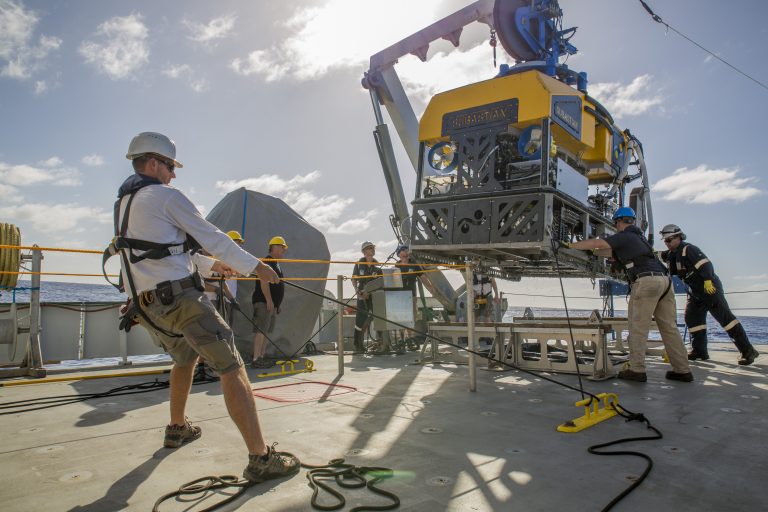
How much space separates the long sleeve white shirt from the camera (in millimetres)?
2486

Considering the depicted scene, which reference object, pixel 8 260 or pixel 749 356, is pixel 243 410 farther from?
pixel 749 356

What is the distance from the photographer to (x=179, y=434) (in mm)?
2867

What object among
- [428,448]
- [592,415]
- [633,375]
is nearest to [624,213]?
[633,375]

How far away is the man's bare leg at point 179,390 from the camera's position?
9.52ft

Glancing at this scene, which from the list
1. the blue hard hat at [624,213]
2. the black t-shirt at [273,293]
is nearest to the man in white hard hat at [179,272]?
the black t-shirt at [273,293]

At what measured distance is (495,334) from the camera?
20.1 ft

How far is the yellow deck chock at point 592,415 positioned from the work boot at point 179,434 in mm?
2251

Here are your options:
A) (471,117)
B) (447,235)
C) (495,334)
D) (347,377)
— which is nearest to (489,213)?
(447,235)

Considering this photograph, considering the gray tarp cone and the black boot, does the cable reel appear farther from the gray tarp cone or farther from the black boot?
the black boot

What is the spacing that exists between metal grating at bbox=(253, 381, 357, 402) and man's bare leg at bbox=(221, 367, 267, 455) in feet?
5.74

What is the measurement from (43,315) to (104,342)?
875 mm

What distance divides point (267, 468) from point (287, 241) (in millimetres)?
6125

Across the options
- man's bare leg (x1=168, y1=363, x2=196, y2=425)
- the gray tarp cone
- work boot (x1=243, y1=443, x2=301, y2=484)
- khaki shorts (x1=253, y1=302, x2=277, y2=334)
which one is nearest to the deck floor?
work boot (x1=243, y1=443, x2=301, y2=484)

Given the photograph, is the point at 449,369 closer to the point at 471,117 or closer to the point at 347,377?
the point at 347,377
